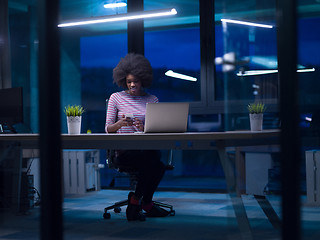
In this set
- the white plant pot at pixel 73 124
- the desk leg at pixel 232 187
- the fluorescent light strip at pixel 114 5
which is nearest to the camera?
the desk leg at pixel 232 187

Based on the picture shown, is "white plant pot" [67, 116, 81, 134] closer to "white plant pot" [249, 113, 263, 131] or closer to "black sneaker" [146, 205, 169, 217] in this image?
"black sneaker" [146, 205, 169, 217]

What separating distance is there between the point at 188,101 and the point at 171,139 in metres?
2.94

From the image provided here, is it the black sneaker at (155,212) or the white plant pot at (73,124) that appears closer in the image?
the white plant pot at (73,124)

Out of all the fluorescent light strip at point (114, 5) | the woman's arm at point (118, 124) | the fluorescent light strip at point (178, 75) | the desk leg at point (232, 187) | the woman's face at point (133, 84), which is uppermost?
the fluorescent light strip at point (114, 5)

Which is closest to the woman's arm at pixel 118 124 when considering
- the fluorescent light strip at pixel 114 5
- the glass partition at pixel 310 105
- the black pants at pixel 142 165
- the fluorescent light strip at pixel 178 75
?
the black pants at pixel 142 165

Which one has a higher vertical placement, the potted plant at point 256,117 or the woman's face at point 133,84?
the woman's face at point 133,84

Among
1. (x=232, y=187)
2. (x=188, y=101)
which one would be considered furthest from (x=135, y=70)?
(x=188, y=101)

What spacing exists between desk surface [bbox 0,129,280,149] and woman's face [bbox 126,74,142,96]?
1.02 m

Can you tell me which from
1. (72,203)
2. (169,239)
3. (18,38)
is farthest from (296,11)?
(18,38)

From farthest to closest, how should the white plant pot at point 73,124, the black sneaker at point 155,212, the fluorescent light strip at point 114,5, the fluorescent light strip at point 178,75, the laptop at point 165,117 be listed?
the fluorescent light strip at point 178,75 → the fluorescent light strip at point 114,5 → the black sneaker at point 155,212 → the white plant pot at point 73,124 → the laptop at point 165,117

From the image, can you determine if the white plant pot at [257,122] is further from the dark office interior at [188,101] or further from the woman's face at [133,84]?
the woman's face at [133,84]

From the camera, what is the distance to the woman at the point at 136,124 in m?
3.63

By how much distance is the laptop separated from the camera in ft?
9.34

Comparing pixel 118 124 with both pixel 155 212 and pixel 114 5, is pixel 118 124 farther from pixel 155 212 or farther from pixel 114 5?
pixel 114 5
